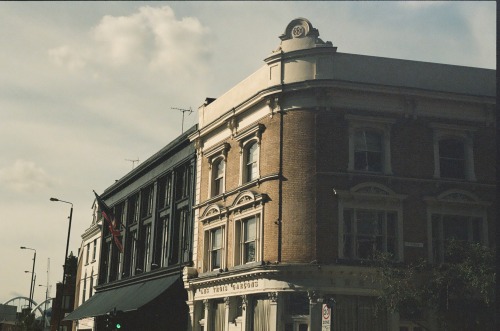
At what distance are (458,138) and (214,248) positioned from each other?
1303 centimetres

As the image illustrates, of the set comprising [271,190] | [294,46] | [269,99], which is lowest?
[271,190]

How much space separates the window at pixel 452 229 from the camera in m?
28.8

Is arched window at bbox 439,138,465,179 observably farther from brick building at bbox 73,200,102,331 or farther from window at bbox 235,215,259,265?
brick building at bbox 73,200,102,331

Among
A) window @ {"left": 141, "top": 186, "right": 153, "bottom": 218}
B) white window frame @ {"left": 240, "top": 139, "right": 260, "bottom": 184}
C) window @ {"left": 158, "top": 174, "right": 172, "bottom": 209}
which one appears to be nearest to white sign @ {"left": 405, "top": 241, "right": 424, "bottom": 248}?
white window frame @ {"left": 240, "top": 139, "right": 260, "bottom": 184}

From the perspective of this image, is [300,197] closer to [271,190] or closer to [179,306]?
[271,190]

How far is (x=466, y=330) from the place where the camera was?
28.0 m

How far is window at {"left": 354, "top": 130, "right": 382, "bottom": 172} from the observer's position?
2916cm

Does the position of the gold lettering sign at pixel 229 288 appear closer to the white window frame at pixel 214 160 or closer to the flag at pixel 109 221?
the white window frame at pixel 214 160

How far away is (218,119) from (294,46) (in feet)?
21.3

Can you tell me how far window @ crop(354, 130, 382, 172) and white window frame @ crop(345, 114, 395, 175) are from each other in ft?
0.58

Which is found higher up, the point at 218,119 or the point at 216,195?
the point at 218,119

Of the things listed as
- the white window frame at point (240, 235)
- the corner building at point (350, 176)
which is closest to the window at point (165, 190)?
the white window frame at point (240, 235)

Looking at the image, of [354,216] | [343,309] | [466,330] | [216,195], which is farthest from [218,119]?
[466,330]

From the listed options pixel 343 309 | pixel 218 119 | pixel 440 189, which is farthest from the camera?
pixel 218 119
